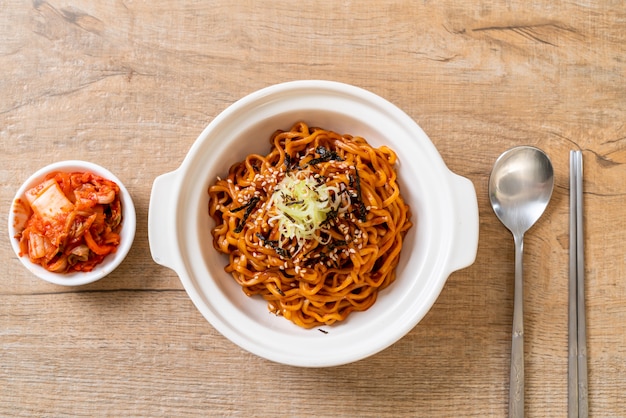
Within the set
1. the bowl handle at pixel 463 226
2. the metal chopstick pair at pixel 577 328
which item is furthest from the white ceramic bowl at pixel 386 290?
the metal chopstick pair at pixel 577 328

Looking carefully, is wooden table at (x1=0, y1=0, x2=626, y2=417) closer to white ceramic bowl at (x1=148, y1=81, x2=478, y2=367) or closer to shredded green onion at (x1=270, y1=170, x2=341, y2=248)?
white ceramic bowl at (x1=148, y1=81, x2=478, y2=367)

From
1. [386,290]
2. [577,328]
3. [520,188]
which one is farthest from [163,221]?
[577,328]

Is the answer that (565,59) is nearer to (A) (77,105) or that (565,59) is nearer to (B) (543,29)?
(B) (543,29)


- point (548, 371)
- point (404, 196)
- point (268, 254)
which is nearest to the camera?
point (268, 254)

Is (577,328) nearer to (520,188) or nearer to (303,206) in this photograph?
(520,188)

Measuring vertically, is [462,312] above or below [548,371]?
above

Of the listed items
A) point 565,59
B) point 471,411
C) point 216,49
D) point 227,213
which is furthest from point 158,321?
point 565,59

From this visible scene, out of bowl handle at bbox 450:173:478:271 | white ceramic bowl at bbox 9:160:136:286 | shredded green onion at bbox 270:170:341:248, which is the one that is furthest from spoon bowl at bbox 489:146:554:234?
white ceramic bowl at bbox 9:160:136:286
